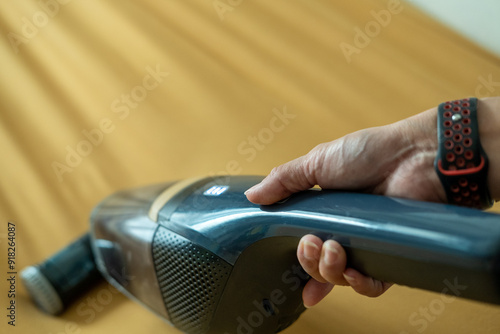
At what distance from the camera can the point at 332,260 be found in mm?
550

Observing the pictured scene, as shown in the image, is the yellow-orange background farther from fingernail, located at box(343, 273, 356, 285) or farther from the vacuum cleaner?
fingernail, located at box(343, 273, 356, 285)

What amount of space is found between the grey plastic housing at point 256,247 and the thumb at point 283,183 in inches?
0.6

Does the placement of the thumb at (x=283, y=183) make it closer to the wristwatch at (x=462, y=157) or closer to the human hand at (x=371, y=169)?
the human hand at (x=371, y=169)

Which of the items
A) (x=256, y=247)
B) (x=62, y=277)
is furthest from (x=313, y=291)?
(x=62, y=277)

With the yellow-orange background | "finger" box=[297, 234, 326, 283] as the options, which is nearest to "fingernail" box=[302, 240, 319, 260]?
"finger" box=[297, 234, 326, 283]

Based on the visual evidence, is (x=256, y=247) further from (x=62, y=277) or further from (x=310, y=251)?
(x=62, y=277)

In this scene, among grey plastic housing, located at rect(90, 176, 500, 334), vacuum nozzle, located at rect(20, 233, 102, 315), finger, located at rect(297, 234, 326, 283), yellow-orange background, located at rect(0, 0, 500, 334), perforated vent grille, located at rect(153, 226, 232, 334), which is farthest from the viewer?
yellow-orange background, located at rect(0, 0, 500, 334)

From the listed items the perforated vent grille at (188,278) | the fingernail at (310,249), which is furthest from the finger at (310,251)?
the perforated vent grille at (188,278)

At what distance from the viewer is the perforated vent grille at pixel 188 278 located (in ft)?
2.22

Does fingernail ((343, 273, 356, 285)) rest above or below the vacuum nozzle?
below

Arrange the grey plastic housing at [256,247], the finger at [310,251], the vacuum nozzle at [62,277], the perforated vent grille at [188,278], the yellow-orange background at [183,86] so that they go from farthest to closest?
the yellow-orange background at [183,86] → the vacuum nozzle at [62,277] → the perforated vent grille at [188,278] → the finger at [310,251] → the grey plastic housing at [256,247]

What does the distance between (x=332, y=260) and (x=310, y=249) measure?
31 mm

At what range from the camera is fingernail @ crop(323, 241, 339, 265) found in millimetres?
543

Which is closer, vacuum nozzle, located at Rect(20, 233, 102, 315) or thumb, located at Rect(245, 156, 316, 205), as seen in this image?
thumb, located at Rect(245, 156, 316, 205)
